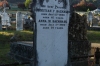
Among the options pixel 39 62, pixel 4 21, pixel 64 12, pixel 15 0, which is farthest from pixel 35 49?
pixel 15 0

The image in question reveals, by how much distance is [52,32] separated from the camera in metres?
5.77

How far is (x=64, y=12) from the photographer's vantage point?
584cm

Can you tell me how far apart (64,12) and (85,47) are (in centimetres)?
404

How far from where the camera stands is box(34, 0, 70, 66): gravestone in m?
5.63

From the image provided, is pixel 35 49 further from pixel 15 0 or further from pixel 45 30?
pixel 15 0

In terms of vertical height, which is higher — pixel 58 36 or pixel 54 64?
pixel 58 36

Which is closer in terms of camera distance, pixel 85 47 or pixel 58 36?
pixel 58 36

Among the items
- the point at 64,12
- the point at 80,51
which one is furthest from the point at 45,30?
the point at 80,51

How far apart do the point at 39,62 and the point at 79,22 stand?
4.43 metres

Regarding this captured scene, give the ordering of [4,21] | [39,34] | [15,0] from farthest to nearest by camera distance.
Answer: [15,0] → [4,21] → [39,34]

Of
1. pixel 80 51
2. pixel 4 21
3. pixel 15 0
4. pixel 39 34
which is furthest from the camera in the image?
pixel 15 0


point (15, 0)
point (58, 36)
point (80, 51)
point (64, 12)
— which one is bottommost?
point (80, 51)

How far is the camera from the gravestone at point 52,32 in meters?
5.63

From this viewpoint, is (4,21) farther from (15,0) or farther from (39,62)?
(15,0)
